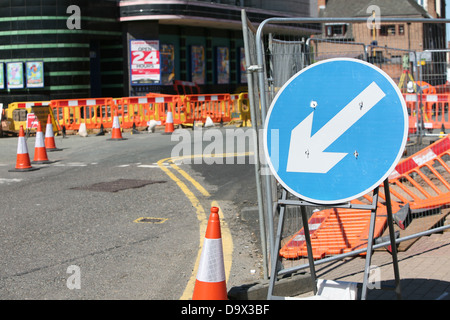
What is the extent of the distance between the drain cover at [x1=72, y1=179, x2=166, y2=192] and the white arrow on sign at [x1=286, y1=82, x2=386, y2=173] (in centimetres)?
661

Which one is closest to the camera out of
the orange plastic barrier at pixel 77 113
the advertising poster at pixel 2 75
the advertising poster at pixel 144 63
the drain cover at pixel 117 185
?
the drain cover at pixel 117 185

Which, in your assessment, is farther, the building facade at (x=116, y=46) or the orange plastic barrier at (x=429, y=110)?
the building facade at (x=116, y=46)

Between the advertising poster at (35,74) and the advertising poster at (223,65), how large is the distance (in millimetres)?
11548

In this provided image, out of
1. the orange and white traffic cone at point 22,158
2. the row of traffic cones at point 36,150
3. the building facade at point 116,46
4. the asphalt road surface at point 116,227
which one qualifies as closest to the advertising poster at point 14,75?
the building facade at point 116,46

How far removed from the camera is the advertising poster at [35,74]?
93.5 feet

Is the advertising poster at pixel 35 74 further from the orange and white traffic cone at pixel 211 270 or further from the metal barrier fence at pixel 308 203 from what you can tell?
the orange and white traffic cone at pixel 211 270

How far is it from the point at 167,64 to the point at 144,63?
1646mm

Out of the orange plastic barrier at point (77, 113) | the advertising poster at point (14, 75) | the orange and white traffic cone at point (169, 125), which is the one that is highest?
the advertising poster at point (14, 75)

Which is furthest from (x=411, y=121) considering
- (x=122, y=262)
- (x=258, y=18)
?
(x=258, y=18)

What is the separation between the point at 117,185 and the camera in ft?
36.3

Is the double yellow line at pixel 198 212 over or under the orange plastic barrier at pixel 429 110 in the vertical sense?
under

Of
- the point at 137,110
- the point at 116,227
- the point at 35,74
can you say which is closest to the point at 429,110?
the point at 116,227

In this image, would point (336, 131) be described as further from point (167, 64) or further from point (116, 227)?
point (167, 64)
